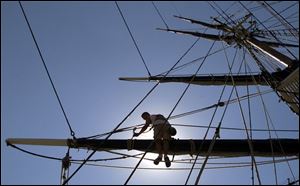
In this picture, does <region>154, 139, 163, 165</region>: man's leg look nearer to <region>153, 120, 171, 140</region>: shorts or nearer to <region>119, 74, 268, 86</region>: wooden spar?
<region>153, 120, 171, 140</region>: shorts

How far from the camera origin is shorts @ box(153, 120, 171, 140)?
7.04 meters

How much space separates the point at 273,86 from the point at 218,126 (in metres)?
2.24

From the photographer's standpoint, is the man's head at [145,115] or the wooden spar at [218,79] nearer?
the man's head at [145,115]

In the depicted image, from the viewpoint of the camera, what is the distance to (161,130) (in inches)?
277

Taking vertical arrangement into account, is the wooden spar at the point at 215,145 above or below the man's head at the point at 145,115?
below

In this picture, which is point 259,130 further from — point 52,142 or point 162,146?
point 52,142

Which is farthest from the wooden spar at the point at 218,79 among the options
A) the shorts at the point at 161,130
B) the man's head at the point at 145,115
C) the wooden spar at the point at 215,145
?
the shorts at the point at 161,130

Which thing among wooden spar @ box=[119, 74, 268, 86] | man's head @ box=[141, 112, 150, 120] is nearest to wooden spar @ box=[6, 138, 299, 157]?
man's head @ box=[141, 112, 150, 120]

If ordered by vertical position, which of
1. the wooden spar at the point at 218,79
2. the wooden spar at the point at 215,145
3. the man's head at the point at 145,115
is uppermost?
the wooden spar at the point at 218,79

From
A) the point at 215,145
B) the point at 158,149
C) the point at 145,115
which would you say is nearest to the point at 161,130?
the point at 158,149

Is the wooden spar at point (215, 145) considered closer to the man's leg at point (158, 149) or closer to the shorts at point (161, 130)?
the man's leg at point (158, 149)

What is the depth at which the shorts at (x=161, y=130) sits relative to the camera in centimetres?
704

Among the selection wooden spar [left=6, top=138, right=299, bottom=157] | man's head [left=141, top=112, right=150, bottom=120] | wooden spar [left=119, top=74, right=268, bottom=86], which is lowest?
wooden spar [left=6, top=138, right=299, bottom=157]

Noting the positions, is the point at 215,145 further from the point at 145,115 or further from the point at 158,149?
the point at 145,115
